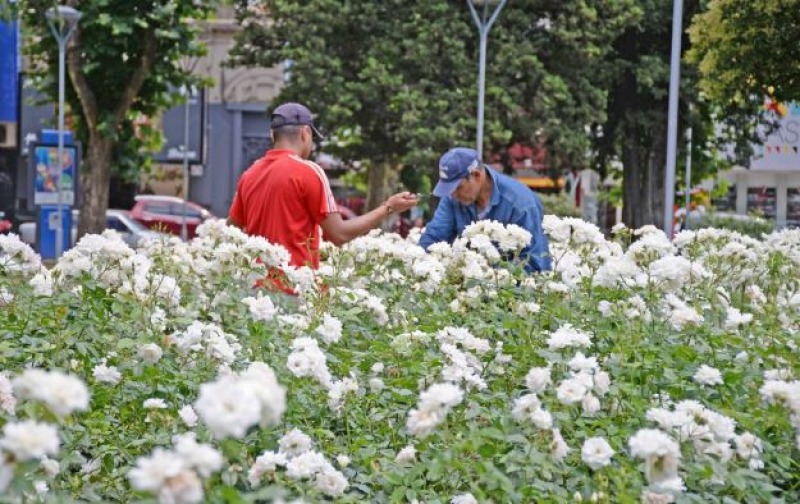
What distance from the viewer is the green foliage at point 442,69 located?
3209cm

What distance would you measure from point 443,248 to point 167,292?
158 cm

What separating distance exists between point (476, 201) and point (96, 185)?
70.9ft

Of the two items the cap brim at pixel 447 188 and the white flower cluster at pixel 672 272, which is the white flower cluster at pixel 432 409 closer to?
the white flower cluster at pixel 672 272

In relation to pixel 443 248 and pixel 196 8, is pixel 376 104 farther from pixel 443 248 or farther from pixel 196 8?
pixel 443 248

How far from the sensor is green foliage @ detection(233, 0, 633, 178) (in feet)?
105

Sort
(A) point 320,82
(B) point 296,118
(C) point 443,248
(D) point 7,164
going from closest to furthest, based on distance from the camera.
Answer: (C) point 443,248
(B) point 296,118
(A) point 320,82
(D) point 7,164

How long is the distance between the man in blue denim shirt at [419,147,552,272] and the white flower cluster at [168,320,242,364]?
2641 millimetres

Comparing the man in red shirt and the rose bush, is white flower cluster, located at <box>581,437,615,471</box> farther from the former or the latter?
the man in red shirt

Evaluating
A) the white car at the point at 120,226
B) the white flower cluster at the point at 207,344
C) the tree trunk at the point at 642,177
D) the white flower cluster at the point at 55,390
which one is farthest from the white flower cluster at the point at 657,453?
the white car at the point at 120,226

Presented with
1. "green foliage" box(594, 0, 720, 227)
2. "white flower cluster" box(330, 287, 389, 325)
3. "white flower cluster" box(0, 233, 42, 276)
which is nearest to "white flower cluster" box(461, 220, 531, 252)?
"white flower cluster" box(330, 287, 389, 325)

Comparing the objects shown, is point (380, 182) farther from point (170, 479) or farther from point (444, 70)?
point (170, 479)

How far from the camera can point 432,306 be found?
5977 mm

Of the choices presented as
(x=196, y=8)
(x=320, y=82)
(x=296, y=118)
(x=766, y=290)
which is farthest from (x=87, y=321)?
(x=320, y=82)

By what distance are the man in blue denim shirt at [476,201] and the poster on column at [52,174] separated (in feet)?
67.0
